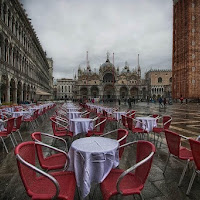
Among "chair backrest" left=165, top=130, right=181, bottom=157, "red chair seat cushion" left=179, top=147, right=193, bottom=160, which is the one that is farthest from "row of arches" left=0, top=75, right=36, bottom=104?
"red chair seat cushion" left=179, top=147, right=193, bottom=160

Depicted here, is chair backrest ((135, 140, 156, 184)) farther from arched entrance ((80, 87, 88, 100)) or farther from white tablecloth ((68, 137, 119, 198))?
arched entrance ((80, 87, 88, 100))

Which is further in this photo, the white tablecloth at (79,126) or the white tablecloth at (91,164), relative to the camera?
the white tablecloth at (79,126)

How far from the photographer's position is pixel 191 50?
38625 mm

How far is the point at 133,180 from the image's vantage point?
230 cm

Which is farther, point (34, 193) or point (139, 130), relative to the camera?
point (139, 130)

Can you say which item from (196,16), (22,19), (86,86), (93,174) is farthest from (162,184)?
(86,86)

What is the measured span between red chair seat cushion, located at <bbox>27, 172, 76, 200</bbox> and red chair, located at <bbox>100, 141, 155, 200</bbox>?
40cm

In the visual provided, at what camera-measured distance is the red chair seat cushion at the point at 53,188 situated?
1.92m

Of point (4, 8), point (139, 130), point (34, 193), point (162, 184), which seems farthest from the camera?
point (4, 8)

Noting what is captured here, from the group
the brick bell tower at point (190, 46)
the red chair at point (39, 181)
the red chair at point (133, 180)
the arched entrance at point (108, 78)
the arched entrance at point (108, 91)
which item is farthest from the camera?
the arched entrance at point (108, 78)

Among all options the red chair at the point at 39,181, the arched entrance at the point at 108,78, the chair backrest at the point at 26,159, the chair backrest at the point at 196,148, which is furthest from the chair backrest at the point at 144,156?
the arched entrance at the point at 108,78

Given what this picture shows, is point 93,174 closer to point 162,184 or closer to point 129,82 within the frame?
point 162,184

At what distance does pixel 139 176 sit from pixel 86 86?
68715mm

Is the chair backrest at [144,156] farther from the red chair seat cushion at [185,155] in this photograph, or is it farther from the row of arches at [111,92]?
the row of arches at [111,92]
